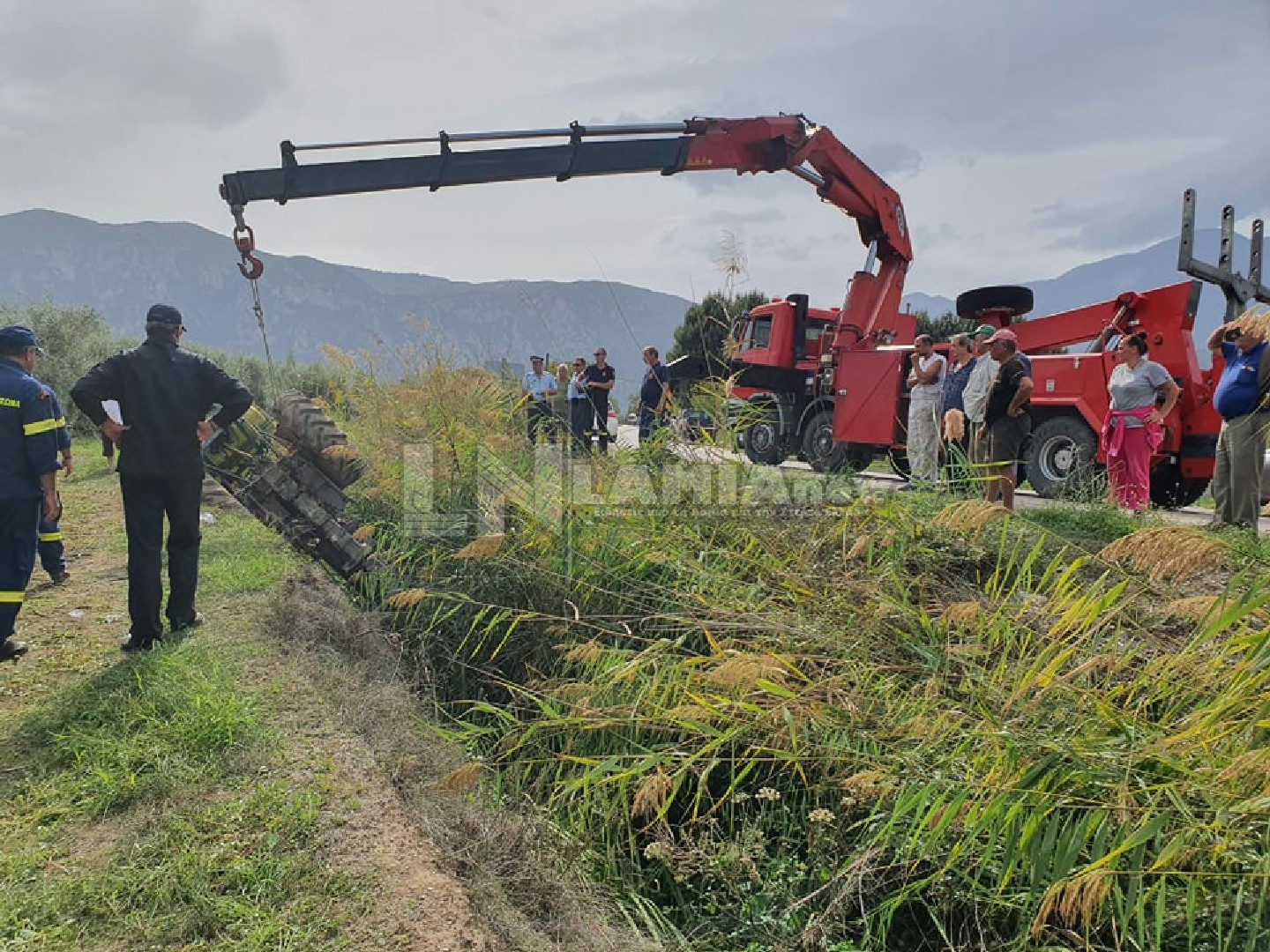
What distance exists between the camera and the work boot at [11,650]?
3.49m

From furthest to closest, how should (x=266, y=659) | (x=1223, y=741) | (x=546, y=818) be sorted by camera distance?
1. (x=266, y=659)
2. (x=546, y=818)
3. (x=1223, y=741)

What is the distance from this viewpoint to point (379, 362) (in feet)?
19.9

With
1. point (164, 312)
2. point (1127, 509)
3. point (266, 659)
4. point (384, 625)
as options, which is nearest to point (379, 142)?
point (164, 312)

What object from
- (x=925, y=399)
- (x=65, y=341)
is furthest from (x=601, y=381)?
(x=65, y=341)

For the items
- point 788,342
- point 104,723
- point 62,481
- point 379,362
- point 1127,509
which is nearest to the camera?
point 104,723

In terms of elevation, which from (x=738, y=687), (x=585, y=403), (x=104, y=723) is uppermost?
(x=585, y=403)

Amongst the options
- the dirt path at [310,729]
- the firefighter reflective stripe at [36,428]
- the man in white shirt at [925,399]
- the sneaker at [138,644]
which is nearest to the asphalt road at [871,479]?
the man in white shirt at [925,399]

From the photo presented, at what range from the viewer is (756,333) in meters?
11.6

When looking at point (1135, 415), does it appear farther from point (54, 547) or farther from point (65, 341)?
point (65, 341)

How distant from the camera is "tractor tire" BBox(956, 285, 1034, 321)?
328 inches

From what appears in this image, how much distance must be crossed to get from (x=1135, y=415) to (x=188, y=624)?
7017mm

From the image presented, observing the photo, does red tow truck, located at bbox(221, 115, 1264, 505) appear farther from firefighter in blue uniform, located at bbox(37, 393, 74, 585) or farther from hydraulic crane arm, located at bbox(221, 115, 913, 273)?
firefighter in blue uniform, located at bbox(37, 393, 74, 585)

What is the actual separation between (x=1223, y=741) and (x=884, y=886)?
937mm

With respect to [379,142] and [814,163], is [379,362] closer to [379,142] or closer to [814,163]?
[379,142]
